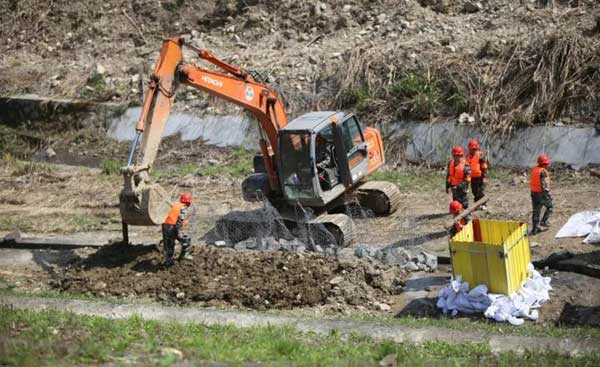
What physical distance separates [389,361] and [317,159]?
674cm

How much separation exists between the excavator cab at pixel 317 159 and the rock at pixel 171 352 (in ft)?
20.8

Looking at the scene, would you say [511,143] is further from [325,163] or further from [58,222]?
[58,222]

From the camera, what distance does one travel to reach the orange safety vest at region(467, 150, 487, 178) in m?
17.0

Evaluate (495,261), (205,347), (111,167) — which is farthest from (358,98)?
(205,347)

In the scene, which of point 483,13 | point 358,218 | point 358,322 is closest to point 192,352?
point 358,322

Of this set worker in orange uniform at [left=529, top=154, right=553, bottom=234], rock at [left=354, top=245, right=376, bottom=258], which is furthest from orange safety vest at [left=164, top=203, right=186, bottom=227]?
worker in orange uniform at [left=529, top=154, right=553, bottom=234]

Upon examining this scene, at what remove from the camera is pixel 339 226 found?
52.7 feet

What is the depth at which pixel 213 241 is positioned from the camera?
16969 millimetres

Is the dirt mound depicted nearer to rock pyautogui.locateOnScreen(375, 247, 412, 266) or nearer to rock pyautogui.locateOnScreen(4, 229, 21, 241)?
rock pyautogui.locateOnScreen(375, 247, 412, 266)

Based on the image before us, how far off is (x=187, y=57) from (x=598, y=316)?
633 inches

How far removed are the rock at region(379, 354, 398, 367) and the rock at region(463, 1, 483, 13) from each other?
15.2 metres

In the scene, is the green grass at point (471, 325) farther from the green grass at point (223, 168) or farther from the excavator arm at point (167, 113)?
the green grass at point (223, 168)

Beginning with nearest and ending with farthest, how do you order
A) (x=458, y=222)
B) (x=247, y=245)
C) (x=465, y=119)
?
(x=458, y=222), (x=247, y=245), (x=465, y=119)

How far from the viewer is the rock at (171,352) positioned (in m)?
9.98
